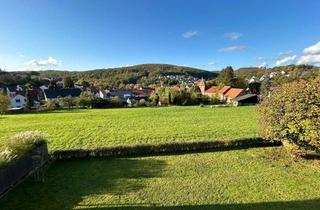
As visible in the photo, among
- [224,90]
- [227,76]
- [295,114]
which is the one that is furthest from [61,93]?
[295,114]

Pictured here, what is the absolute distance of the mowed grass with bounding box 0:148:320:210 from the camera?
9289 mm

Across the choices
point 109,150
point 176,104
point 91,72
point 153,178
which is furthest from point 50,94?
point 91,72

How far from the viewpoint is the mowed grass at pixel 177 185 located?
30.5 feet

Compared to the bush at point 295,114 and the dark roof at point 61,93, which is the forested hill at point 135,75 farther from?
the bush at point 295,114

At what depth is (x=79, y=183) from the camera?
11484 mm

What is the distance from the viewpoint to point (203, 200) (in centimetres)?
952

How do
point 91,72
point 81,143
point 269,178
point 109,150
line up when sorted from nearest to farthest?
point 269,178, point 109,150, point 81,143, point 91,72

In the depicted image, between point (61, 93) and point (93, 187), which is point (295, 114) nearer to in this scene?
point (93, 187)

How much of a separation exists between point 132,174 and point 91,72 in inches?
5992

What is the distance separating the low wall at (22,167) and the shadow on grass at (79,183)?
36 cm

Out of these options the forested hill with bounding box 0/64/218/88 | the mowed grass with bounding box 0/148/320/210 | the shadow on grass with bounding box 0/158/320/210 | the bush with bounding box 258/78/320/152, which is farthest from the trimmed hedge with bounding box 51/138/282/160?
the forested hill with bounding box 0/64/218/88

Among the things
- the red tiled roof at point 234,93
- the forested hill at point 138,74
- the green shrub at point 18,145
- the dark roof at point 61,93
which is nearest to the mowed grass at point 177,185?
the green shrub at point 18,145

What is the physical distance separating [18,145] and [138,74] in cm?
14265

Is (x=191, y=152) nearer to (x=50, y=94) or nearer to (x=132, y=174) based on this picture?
(x=132, y=174)
